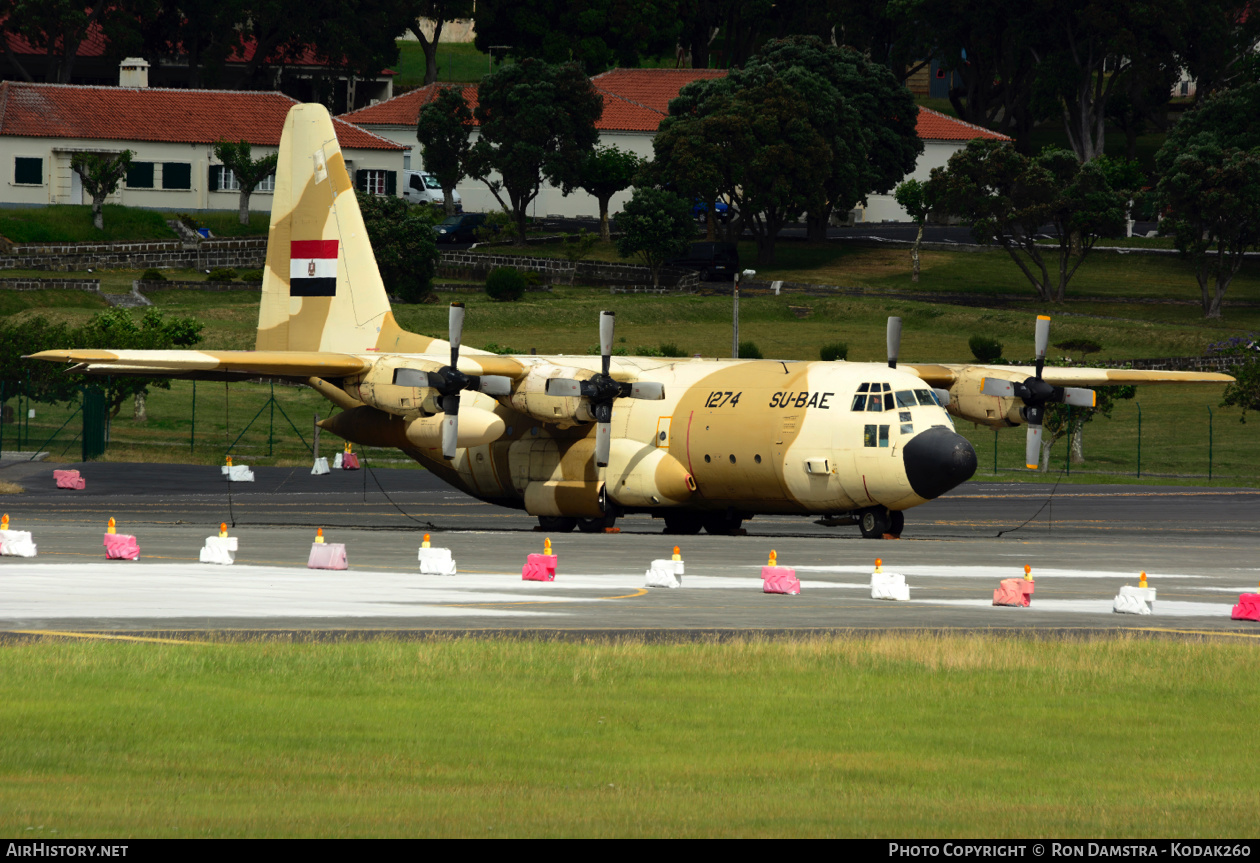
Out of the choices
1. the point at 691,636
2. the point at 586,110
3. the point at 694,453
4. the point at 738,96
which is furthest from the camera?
the point at 586,110

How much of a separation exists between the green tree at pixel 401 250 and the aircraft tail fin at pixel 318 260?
43.8 m

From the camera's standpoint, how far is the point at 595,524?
42312 millimetres

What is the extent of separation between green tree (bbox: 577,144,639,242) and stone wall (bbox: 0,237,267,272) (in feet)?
80.5

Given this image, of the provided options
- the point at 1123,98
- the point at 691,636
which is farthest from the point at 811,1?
the point at 691,636

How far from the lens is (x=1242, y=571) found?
35.0m

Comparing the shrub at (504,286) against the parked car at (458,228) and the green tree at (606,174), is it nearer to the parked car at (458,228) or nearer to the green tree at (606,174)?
the parked car at (458,228)

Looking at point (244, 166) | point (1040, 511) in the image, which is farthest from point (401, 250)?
point (1040, 511)

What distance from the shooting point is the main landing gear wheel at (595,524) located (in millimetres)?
42125

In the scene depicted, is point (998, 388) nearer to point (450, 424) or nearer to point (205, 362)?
point (450, 424)

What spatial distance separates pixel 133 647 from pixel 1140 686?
13.4 metres

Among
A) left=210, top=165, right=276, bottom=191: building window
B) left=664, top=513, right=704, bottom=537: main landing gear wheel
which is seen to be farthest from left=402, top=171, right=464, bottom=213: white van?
left=664, top=513, right=704, bottom=537: main landing gear wheel

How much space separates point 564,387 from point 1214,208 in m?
66.5

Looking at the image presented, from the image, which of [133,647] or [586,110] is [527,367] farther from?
[586,110]

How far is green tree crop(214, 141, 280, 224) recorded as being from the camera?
4186 inches
